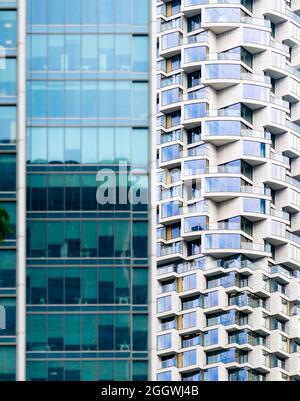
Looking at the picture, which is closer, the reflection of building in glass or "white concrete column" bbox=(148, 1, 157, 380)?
the reflection of building in glass

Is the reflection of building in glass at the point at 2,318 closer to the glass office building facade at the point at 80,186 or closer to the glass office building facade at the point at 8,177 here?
the glass office building facade at the point at 8,177

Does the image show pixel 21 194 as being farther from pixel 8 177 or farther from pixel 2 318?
pixel 2 318

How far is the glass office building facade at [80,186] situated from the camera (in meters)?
129

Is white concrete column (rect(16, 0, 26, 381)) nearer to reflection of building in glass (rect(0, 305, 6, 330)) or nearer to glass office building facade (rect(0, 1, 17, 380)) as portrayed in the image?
glass office building facade (rect(0, 1, 17, 380))

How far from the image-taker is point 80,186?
13062 cm

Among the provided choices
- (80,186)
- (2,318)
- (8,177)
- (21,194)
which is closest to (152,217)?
(80,186)

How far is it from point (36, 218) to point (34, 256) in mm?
2387

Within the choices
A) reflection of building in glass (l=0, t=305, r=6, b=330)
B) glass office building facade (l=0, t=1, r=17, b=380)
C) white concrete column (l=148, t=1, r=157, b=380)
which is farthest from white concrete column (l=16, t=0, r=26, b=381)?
white concrete column (l=148, t=1, r=157, b=380)

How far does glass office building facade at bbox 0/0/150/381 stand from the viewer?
422 ft

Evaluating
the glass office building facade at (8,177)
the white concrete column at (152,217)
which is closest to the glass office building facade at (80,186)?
the glass office building facade at (8,177)

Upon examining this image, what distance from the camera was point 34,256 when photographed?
13050cm

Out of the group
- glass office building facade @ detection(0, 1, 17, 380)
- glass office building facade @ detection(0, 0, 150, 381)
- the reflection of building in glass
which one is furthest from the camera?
glass office building facade @ detection(0, 0, 150, 381)
